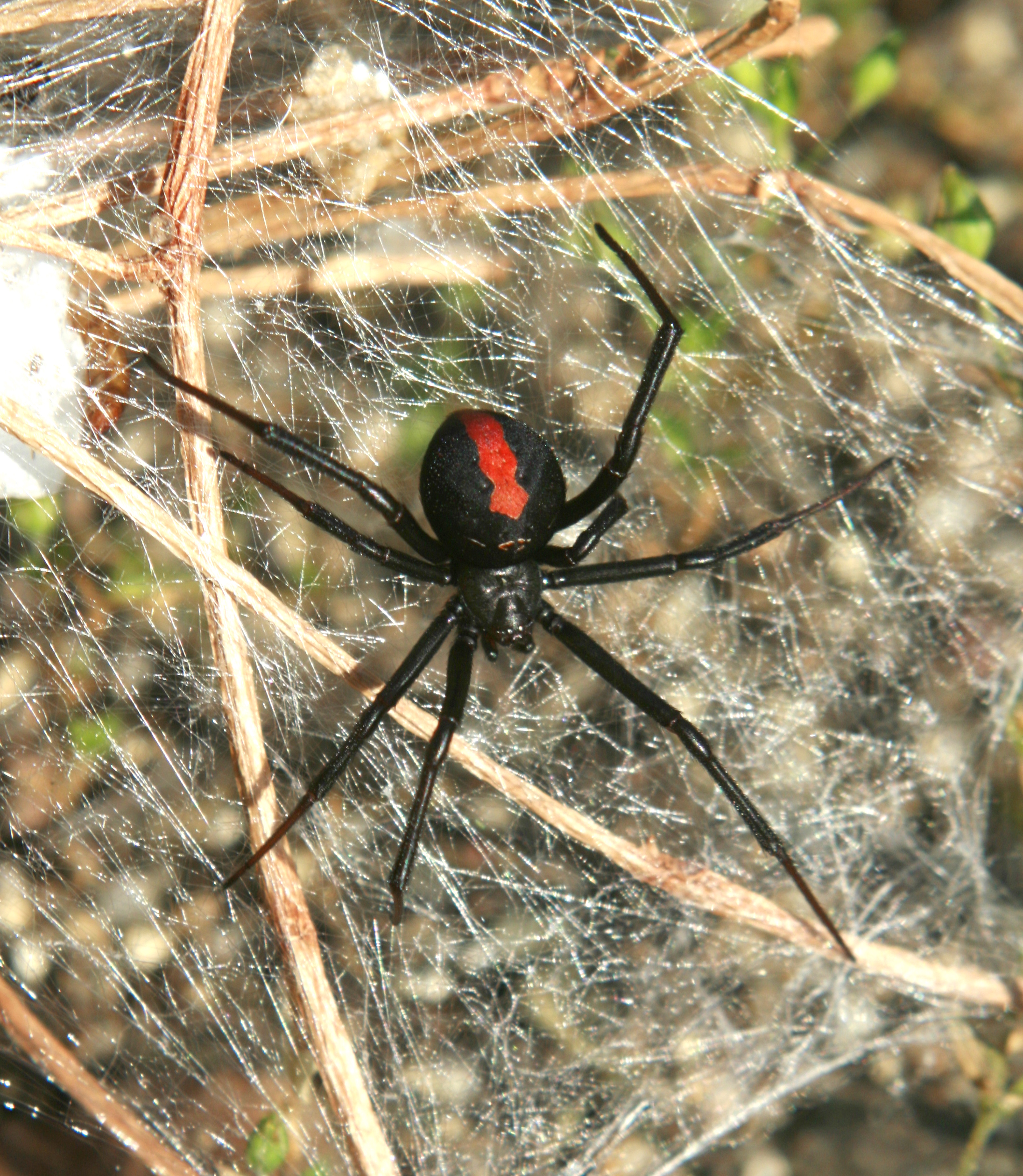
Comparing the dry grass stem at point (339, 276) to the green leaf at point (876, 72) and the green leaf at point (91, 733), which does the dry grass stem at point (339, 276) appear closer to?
the green leaf at point (91, 733)

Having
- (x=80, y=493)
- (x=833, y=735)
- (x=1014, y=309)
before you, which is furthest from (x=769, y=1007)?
(x=80, y=493)

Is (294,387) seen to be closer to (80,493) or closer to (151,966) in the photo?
(80,493)

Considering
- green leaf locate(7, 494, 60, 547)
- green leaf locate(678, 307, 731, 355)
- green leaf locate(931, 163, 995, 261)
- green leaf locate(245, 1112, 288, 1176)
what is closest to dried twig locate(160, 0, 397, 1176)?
green leaf locate(245, 1112, 288, 1176)

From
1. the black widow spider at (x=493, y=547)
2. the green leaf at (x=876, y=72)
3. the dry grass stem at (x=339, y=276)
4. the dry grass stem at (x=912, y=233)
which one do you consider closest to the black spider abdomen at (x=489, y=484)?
the black widow spider at (x=493, y=547)

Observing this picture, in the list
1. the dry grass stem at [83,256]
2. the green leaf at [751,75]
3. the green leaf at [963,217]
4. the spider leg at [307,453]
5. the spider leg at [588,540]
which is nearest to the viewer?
the spider leg at [307,453]

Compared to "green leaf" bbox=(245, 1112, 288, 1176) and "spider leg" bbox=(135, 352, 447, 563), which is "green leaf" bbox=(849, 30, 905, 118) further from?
"green leaf" bbox=(245, 1112, 288, 1176)
